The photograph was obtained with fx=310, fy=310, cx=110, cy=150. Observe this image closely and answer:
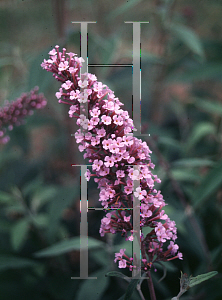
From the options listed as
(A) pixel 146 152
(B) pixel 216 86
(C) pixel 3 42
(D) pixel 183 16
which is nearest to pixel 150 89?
(D) pixel 183 16

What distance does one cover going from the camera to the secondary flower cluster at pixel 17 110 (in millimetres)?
786

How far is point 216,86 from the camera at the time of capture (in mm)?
1786

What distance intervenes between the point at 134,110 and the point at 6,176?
814 mm

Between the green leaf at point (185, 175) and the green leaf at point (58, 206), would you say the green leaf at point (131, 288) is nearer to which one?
the green leaf at point (58, 206)

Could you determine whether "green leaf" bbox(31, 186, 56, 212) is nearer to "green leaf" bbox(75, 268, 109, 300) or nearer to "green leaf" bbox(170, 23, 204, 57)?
"green leaf" bbox(75, 268, 109, 300)

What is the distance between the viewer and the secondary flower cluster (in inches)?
30.9

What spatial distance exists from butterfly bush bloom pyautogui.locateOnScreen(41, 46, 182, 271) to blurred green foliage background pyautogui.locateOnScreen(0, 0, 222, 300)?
248mm

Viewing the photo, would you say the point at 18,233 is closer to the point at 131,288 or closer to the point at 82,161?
the point at 82,161

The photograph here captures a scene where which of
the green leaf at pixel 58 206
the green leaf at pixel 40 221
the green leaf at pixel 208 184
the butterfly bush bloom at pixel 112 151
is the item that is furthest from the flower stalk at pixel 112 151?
the green leaf at pixel 40 221

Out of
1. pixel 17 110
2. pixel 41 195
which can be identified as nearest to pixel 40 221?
pixel 41 195

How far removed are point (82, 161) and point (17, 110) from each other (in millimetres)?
571

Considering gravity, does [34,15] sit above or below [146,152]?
above

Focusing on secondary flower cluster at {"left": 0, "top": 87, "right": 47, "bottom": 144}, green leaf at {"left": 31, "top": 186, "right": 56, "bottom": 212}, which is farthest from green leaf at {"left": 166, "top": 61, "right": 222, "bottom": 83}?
green leaf at {"left": 31, "top": 186, "right": 56, "bottom": 212}

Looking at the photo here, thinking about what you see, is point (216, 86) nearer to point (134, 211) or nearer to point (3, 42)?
point (3, 42)
